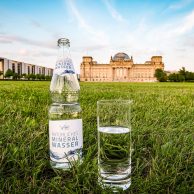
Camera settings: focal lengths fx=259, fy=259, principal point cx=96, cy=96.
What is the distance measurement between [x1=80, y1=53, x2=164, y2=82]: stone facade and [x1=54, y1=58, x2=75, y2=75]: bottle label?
101969 millimetres

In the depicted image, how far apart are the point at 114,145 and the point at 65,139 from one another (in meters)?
0.27

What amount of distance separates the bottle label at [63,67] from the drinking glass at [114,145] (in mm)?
421

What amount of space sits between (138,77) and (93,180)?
108675 millimetres

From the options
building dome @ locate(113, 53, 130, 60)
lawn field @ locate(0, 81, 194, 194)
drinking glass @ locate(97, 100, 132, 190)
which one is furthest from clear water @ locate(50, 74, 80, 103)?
building dome @ locate(113, 53, 130, 60)

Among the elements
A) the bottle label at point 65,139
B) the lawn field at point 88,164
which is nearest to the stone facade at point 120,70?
the lawn field at point 88,164

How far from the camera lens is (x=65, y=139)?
1.34 metres

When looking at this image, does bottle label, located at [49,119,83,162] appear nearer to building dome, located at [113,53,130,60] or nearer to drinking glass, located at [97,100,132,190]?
drinking glass, located at [97,100,132,190]

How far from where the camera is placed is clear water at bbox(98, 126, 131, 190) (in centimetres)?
120

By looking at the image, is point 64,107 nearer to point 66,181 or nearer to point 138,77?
point 66,181

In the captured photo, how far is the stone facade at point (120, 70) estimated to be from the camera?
346 feet

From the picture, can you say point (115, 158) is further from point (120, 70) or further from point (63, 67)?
point (120, 70)

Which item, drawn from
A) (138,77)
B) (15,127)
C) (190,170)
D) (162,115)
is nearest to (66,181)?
(190,170)

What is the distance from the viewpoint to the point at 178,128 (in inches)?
87.8

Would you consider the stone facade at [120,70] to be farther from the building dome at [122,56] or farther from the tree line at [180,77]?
the tree line at [180,77]
